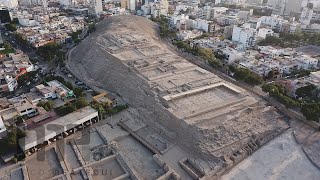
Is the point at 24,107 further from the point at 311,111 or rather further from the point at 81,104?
the point at 311,111

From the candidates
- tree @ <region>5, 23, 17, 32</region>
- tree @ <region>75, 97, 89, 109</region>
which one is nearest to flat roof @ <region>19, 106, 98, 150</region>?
tree @ <region>75, 97, 89, 109</region>

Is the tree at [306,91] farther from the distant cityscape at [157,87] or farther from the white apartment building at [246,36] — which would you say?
the white apartment building at [246,36]

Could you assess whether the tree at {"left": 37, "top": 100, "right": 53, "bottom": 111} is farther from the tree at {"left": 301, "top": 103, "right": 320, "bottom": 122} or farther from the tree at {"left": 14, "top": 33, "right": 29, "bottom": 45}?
the tree at {"left": 301, "top": 103, "right": 320, "bottom": 122}

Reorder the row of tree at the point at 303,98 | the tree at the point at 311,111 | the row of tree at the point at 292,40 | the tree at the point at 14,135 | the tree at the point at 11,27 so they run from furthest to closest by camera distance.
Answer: the tree at the point at 11,27 < the row of tree at the point at 292,40 < the row of tree at the point at 303,98 < the tree at the point at 311,111 < the tree at the point at 14,135

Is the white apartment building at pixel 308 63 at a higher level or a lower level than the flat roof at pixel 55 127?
higher

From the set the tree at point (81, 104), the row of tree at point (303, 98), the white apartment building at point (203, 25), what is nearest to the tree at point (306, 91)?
the row of tree at point (303, 98)

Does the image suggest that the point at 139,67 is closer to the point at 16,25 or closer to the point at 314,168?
the point at 314,168

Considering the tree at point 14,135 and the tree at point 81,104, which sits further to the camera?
the tree at point 81,104

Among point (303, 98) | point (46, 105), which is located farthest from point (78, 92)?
point (303, 98)
